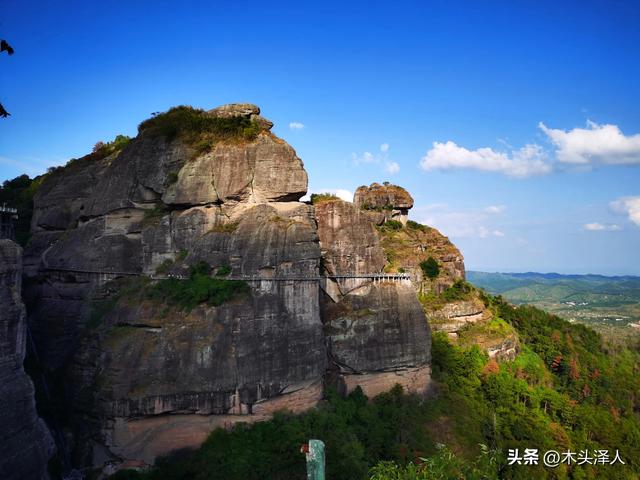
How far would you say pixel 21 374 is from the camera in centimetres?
1873

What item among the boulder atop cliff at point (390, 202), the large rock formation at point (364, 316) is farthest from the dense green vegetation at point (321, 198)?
the boulder atop cliff at point (390, 202)

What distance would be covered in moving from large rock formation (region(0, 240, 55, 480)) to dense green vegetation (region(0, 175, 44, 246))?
1458cm

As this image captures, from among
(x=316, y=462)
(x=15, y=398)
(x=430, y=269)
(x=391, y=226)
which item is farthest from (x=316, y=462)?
(x=391, y=226)

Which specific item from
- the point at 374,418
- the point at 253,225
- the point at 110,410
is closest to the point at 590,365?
the point at 374,418

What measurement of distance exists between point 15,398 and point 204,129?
1606cm

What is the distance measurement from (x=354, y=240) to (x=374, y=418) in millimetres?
10725

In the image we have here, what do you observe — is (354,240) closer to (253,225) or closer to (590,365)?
(253,225)

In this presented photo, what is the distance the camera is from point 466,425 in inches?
1198

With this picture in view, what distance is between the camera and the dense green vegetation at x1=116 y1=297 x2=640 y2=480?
2123cm

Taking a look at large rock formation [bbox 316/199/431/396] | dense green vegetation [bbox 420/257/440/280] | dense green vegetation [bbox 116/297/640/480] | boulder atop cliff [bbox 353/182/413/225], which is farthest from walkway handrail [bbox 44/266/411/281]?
boulder atop cliff [bbox 353/182/413/225]

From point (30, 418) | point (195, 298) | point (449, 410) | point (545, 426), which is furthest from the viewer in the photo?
point (545, 426)

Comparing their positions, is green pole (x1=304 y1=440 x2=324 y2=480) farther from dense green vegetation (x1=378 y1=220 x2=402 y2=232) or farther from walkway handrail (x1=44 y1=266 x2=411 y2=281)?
dense green vegetation (x1=378 y1=220 x2=402 y2=232)

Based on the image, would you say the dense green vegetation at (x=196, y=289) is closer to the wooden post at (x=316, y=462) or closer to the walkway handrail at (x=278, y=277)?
the walkway handrail at (x=278, y=277)

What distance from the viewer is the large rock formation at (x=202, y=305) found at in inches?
878
